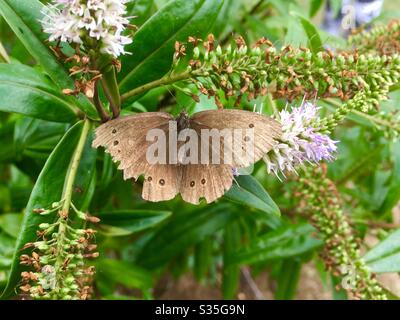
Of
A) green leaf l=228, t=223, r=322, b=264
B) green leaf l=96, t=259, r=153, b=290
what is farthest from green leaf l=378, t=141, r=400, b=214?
green leaf l=96, t=259, r=153, b=290

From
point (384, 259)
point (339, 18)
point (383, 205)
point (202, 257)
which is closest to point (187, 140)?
point (384, 259)

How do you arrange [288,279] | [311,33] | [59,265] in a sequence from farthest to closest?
[288,279]
[311,33]
[59,265]

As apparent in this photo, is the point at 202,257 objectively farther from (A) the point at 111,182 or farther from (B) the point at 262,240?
(A) the point at 111,182

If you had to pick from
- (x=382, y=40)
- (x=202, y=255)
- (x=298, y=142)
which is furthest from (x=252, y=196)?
(x=202, y=255)

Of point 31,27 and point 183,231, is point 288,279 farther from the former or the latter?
point 31,27

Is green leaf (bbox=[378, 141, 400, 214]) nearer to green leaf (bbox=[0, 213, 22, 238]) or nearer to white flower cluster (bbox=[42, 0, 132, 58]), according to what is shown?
white flower cluster (bbox=[42, 0, 132, 58])

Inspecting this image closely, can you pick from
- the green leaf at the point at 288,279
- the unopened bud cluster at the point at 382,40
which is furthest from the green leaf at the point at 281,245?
the unopened bud cluster at the point at 382,40
